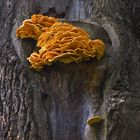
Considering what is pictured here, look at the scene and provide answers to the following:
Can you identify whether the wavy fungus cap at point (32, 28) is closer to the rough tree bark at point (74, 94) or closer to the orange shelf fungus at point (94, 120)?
the rough tree bark at point (74, 94)

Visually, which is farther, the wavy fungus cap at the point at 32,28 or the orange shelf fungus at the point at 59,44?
the wavy fungus cap at the point at 32,28

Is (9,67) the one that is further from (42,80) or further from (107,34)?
(107,34)

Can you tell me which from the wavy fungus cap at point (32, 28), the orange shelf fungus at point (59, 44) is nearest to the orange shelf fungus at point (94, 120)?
the orange shelf fungus at point (59, 44)

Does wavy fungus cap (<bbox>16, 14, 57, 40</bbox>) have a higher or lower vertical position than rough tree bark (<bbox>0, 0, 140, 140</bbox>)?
higher

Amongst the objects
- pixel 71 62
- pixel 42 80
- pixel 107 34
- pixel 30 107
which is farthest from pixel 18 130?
pixel 107 34

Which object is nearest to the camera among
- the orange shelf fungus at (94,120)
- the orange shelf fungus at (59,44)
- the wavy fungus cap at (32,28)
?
the orange shelf fungus at (94,120)

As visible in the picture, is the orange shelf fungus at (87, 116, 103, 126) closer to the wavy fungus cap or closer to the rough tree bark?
the rough tree bark

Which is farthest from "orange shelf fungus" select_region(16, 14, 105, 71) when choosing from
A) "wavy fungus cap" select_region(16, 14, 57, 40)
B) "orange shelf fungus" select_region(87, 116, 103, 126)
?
"orange shelf fungus" select_region(87, 116, 103, 126)

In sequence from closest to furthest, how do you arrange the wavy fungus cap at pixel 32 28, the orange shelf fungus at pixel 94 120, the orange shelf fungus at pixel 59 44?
the orange shelf fungus at pixel 94 120, the orange shelf fungus at pixel 59 44, the wavy fungus cap at pixel 32 28
